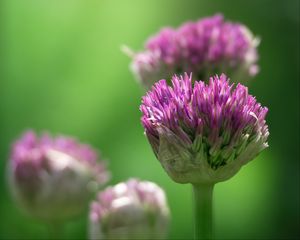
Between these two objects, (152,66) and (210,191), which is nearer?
(210,191)

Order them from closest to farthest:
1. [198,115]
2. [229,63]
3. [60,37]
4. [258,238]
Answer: [198,115], [229,63], [258,238], [60,37]

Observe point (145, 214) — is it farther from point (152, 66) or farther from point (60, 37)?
point (60, 37)

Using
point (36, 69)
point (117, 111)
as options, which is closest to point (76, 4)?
point (36, 69)

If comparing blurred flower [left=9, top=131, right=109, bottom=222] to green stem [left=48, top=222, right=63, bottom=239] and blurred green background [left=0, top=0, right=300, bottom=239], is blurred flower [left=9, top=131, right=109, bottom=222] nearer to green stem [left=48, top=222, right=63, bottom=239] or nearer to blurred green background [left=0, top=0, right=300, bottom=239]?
green stem [left=48, top=222, right=63, bottom=239]

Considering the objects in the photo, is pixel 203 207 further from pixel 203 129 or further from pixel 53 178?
pixel 53 178

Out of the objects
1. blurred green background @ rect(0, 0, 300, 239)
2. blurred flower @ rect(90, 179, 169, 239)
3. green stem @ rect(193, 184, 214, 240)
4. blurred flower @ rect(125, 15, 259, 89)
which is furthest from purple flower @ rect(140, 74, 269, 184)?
blurred green background @ rect(0, 0, 300, 239)

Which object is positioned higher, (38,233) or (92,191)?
(38,233)
